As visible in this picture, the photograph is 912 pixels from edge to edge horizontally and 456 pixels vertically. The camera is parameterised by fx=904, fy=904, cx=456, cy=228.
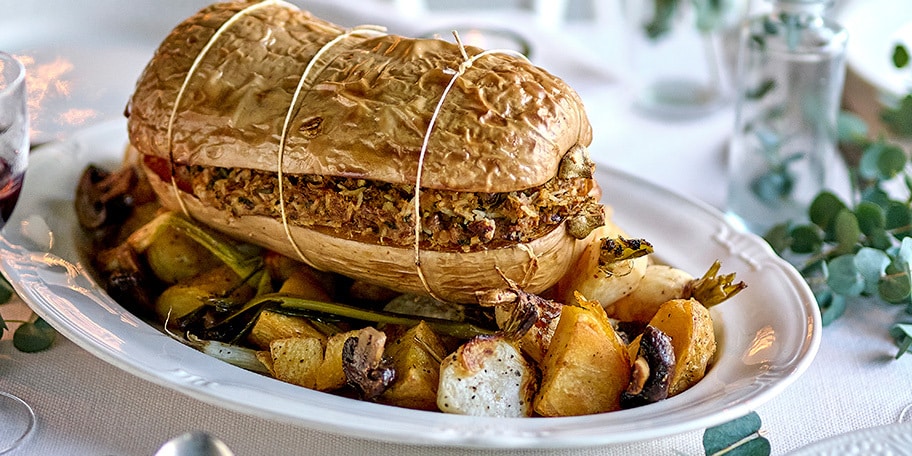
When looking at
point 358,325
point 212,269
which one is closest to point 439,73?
point 358,325

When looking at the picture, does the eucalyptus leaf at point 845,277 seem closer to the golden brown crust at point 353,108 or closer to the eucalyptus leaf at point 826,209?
the eucalyptus leaf at point 826,209

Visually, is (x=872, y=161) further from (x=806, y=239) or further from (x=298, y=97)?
(x=298, y=97)

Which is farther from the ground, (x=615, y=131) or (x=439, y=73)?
(x=439, y=73)

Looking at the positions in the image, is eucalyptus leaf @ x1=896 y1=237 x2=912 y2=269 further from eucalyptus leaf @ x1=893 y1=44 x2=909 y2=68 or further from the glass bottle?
eucalyptus leaf @ x1=893 y1=44 x2=909 y2=68

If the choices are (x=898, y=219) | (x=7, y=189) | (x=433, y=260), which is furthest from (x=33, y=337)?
(x=898, y=219)

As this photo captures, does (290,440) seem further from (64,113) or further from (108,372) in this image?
(64,113)

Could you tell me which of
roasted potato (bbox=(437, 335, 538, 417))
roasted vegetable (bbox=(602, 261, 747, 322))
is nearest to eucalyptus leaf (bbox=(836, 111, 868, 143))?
roasted vegetable (bbox=(602, 261, 747, 322))
